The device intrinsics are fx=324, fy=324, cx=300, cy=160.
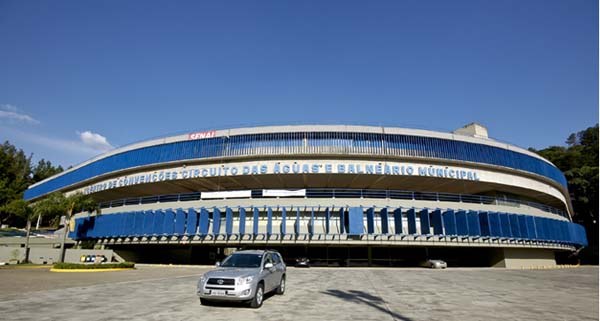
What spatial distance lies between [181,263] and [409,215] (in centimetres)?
2688

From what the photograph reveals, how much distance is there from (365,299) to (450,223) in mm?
23607

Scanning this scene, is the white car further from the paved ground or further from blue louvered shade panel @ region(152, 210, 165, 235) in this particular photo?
blue louvered shade panel @ region(152, 210, 165, 235)

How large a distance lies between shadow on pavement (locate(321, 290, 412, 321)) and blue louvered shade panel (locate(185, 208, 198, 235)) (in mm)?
22495

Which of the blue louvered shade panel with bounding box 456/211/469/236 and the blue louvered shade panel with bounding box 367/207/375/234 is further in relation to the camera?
the blue louvered shade panel with bounding box 456/211/469/236

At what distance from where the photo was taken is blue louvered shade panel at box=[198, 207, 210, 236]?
3169 cm

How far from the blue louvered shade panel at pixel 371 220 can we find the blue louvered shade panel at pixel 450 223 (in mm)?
7281

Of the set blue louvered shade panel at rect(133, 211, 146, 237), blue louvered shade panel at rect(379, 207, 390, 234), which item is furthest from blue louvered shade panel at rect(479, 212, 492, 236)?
blue louvered shade panel at rect(133, 211, 146, 237)

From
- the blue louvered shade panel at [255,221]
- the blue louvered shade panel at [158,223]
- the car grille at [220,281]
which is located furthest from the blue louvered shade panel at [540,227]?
the blue louvered shade panel at [158,223]

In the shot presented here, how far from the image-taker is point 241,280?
887 cm

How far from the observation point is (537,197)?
139 ft

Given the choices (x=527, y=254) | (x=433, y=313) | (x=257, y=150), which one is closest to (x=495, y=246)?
(x=527, y=254)

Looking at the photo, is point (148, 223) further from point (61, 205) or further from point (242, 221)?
point (242, 221)

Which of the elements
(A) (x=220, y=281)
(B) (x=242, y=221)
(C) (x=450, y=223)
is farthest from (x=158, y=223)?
(C) (x=450, y=223)

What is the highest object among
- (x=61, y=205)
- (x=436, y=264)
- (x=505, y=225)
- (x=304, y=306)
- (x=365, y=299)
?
(x=61, y=205)
